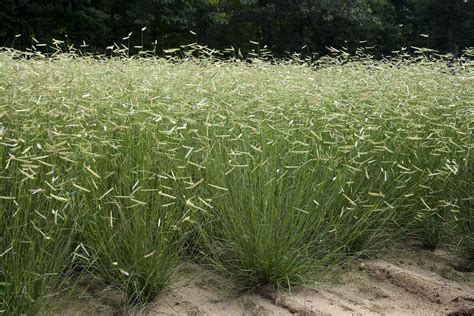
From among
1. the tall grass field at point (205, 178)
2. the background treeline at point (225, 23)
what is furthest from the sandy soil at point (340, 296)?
the background treeline at point (225, 23)

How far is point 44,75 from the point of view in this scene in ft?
9.44

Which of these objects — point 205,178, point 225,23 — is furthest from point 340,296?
point 225,23

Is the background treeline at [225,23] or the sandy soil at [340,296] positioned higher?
A: the background treeline at [225,23]

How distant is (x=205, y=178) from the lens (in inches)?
110

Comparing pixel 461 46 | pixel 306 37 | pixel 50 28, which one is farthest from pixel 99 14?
pixel 461 46

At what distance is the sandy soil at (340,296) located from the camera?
250 centimetres

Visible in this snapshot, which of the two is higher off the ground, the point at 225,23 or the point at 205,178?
the point at 225,23

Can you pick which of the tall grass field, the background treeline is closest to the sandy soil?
the tall grass field

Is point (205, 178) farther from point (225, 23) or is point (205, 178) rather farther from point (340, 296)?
point (225, 23)

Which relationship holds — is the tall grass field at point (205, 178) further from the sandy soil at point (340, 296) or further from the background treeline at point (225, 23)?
the background treeline at point (225, 23)

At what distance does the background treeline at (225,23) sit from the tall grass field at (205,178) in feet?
31.1

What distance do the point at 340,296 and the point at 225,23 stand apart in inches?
593

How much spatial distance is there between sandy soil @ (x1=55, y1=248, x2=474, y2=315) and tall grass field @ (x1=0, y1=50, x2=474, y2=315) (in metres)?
0.07

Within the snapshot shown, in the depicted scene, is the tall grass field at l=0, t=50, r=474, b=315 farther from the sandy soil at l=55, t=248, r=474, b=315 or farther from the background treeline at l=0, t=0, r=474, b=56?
the background treeline at l=0, t=0, r=474, b=56
